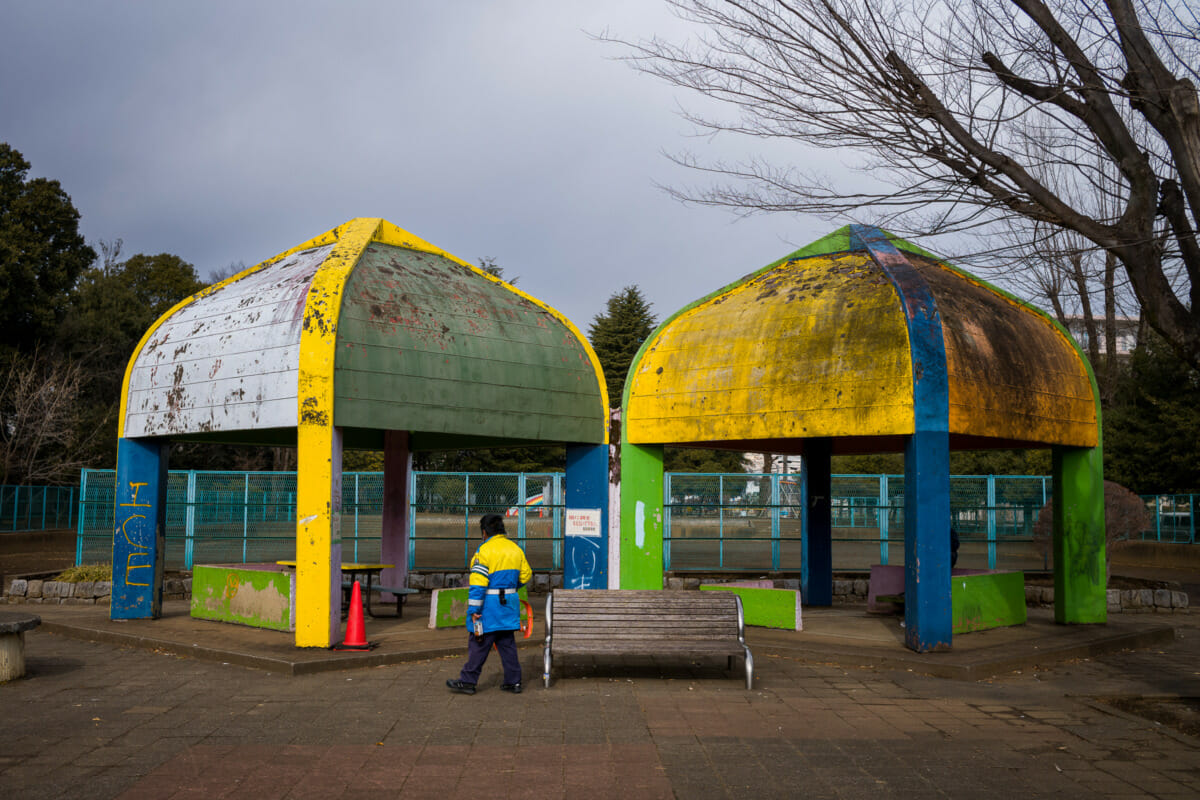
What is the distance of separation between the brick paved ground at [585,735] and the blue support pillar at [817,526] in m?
5.45

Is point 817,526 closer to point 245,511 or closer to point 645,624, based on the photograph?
point 645,624

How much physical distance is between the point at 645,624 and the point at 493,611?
1.59 m

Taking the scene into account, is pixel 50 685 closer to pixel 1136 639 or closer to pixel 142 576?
pixel 142 576

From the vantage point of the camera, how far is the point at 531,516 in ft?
70.4

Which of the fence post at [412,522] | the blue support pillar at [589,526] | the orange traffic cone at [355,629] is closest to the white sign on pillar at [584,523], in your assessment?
the blue support pillar at [589,526]

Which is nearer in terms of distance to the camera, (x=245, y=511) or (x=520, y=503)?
(x=520, y=503)

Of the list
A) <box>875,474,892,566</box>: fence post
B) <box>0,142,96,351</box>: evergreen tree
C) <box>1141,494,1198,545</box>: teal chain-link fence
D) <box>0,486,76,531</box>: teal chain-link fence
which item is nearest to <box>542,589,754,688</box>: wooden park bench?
<box>875,474,892,566</box>: fence post

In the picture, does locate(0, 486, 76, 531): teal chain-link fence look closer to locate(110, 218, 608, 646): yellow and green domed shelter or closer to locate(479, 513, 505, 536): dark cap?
locate(110, 218, 608, 646): yellow and green domed shelter

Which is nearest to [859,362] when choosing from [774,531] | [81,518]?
[774,531]

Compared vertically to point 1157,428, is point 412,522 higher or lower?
lower

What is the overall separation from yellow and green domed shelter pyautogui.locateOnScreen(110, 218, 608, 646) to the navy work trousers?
7.89ft

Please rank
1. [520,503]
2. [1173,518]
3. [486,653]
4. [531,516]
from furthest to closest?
1. [1173,518]
2. [531,516]
3. [520,503]
4. [486,653]

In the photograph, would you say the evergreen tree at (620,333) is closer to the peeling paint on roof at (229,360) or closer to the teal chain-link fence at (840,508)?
the teal chain-link fence at (840,508)

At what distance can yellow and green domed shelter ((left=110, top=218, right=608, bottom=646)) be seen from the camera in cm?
1071
